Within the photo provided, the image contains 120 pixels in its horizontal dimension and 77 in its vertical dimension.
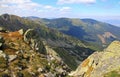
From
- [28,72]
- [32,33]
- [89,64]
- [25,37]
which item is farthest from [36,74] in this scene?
[32,33]

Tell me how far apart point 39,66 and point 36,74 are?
3392 mm

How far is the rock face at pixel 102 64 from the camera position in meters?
42.9

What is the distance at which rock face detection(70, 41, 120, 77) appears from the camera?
42875 mm

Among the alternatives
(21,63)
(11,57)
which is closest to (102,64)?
(21,63)

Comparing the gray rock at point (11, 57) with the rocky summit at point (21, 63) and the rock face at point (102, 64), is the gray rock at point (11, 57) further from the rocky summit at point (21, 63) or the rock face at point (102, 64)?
the rock face at point (102, 64)

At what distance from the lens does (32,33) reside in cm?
7462

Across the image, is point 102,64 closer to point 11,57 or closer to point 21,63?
point 21,63

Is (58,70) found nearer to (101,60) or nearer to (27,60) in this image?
(27,60)

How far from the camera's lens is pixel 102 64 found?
45438 millimetres

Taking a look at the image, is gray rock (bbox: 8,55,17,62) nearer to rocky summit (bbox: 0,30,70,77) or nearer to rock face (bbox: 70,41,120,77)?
rocky summit (bbox: 0,30,70,77)

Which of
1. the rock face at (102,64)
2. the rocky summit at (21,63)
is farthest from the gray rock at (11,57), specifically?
the rock face at (102,64)

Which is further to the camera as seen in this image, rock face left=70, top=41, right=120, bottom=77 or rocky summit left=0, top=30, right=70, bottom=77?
rocky summit left=0, top=30, right=70, bottom=77

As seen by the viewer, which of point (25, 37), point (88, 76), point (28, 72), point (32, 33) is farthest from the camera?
point (32, 33)

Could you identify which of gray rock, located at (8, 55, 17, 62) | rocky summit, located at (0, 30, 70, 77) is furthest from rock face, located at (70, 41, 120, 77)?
gray rock, located at (8, 55, 17, 62)
